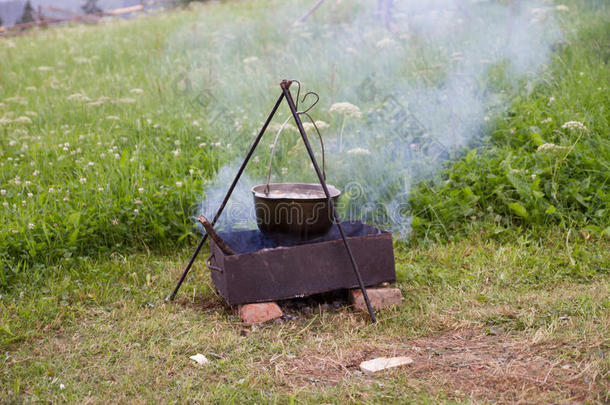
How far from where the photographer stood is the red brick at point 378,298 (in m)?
3.86

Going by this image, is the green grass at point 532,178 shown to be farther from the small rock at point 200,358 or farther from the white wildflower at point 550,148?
the small rock at point 200,358

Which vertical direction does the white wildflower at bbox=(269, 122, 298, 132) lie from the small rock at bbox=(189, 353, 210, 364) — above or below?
above

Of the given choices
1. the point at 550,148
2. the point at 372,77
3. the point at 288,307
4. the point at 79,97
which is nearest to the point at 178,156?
the point at 79,97

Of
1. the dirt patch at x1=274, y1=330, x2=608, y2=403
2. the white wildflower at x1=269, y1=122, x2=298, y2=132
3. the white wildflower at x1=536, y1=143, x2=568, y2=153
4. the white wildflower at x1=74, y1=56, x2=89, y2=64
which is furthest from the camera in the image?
the white wildflower at x1=74, y1=56, x2=89, y2=64

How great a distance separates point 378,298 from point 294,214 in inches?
34.1

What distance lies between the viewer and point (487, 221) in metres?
5.00

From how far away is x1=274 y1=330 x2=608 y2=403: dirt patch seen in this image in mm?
2664

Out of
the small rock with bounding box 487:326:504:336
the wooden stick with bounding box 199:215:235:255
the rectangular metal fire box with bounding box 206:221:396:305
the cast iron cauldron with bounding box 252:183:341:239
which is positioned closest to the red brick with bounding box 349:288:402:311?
the rectangular metal fire box with bounding box 206:221:396:305

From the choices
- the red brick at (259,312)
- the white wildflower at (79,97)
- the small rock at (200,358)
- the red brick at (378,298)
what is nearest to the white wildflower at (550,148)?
the red brick at (378,298)

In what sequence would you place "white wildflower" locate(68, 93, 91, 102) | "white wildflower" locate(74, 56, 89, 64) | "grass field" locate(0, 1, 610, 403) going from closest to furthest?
"grass field" locate(0, 1, 610, 403)
"white wildflower" locate(68, 93, 91, 102)
"white wildflower" locate(74, 56, 89, 64)

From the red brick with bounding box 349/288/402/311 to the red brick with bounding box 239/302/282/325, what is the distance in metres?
0.57

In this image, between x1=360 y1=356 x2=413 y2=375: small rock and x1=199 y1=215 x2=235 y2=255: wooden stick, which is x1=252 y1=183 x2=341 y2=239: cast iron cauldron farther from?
x1=360 y1=356 x2=413 y2=375: small rock

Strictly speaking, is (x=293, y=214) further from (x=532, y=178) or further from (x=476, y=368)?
(x=532, y=178)

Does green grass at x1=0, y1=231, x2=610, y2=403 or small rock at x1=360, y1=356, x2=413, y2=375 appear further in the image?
small rock at x1=360, y1=356, x2=413, y2=375
